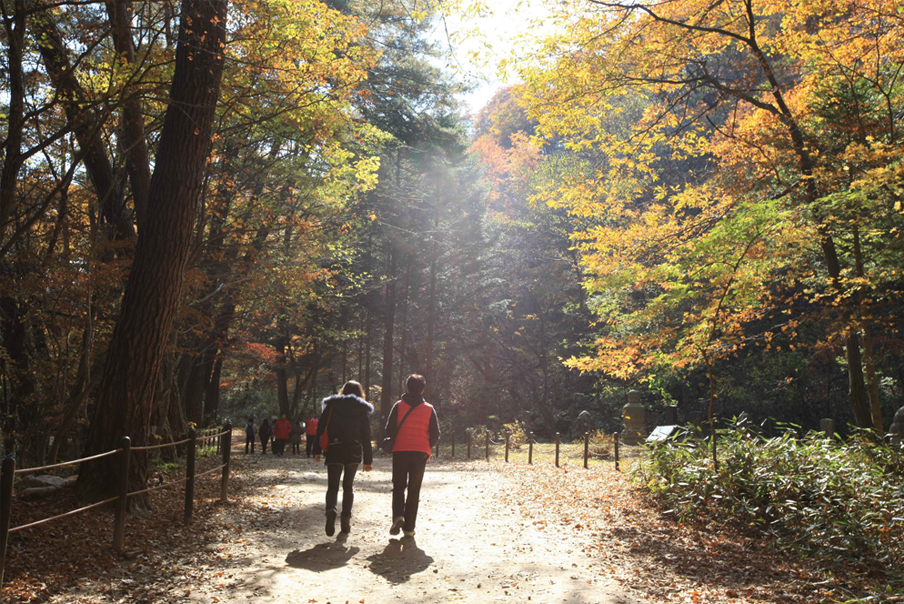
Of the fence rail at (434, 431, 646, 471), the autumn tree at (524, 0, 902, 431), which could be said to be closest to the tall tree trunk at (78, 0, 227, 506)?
the autumn tree at (524, 0, 902, 431)

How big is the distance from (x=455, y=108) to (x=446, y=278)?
8957 millimetres

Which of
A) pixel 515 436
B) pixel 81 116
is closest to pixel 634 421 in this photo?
pixel 515 436

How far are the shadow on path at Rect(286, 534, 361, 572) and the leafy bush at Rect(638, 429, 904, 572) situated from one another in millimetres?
4533

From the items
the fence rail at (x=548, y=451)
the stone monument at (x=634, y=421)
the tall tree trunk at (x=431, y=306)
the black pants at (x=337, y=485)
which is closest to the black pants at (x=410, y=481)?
the black pants at (x=337, y=485)

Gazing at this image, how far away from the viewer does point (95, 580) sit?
4.88m

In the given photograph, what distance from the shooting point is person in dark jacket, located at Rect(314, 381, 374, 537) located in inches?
259

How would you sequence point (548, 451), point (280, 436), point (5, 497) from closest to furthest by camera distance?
point (5, 497), point (280, 436), point (548, 451)

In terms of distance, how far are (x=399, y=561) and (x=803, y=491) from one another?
15.7 ft

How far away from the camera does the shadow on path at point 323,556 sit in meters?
5.64

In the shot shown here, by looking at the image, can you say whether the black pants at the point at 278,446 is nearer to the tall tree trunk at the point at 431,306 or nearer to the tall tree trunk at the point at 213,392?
the tall tree trunk at the point at 213,392

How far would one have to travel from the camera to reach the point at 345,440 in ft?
21.6

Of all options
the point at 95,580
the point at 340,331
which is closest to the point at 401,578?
the point at 95,580

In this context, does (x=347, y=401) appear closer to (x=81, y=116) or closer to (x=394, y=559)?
(x=394, y=559)

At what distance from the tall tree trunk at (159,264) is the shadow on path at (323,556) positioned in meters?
2.39
